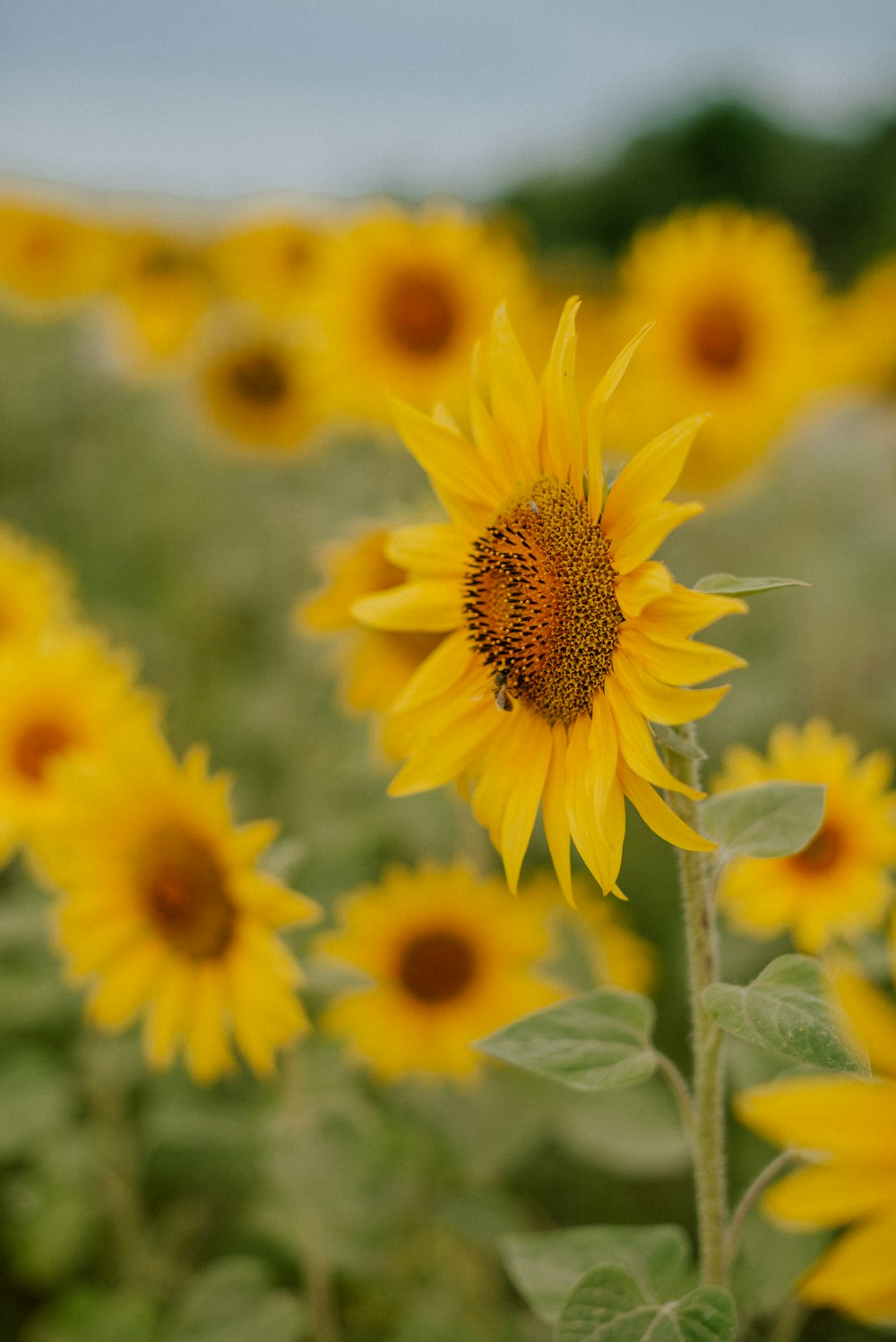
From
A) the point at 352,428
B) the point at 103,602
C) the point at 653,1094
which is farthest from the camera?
the point at 103,602

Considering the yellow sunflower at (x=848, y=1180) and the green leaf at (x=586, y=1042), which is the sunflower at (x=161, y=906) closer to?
the green leaf at (x=586, y=1042)

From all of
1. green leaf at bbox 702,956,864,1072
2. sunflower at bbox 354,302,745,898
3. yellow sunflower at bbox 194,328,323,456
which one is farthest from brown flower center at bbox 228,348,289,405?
green leaf at bbox 702,956,864,1072

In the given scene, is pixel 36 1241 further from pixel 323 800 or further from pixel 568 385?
pixel 568 385

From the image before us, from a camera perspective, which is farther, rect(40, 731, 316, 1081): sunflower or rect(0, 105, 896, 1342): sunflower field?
rect(40, 731, 316, 1081): sunflower

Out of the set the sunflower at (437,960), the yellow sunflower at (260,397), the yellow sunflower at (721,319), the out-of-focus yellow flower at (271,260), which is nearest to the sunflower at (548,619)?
the sunflower at (437,960)

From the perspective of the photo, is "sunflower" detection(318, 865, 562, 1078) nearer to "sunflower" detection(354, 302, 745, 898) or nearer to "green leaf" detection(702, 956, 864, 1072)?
"sunflower" detection(354, 302, 745, 898)

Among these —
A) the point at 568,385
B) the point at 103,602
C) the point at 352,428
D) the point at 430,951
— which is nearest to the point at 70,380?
the point at 103,602
